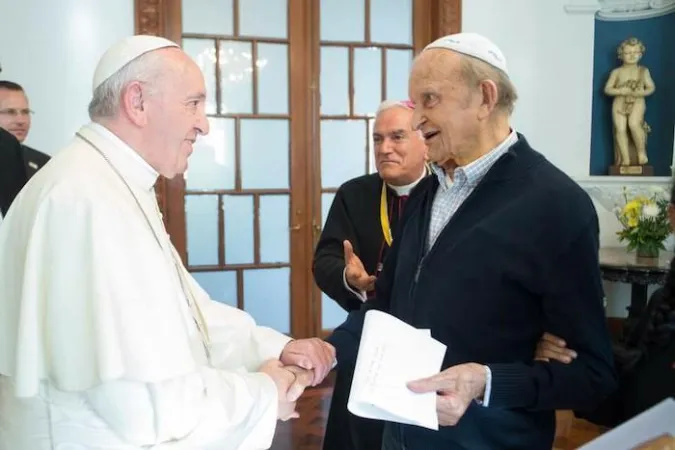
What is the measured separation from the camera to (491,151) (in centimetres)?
148

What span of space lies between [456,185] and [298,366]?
68cm

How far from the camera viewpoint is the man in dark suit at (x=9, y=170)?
2814 mm

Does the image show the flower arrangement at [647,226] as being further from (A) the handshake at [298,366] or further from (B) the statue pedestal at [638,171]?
(A) the handshake at [298,366]

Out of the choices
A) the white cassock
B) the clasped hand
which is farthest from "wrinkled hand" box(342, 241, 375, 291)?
the white cassock

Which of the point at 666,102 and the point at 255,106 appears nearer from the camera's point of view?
the point at 255,106

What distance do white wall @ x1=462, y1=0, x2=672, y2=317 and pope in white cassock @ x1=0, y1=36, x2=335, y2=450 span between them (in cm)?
405

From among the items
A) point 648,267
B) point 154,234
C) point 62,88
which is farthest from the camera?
point 62,88

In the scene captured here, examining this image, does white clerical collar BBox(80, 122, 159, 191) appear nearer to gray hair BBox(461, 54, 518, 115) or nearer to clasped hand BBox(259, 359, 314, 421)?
clasped hand BBox(259, 359, 314, 421)

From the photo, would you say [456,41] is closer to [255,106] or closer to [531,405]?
[531,405]

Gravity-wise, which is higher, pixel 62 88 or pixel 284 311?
pixel 62 88

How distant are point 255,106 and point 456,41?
11.3ft

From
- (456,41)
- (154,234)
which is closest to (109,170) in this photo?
(154,234)

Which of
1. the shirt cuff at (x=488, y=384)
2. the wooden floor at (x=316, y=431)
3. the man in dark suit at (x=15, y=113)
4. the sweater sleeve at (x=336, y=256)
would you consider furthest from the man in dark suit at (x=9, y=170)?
the shirt cuff at (x=488, y=384)

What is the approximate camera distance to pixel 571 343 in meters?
1.33
